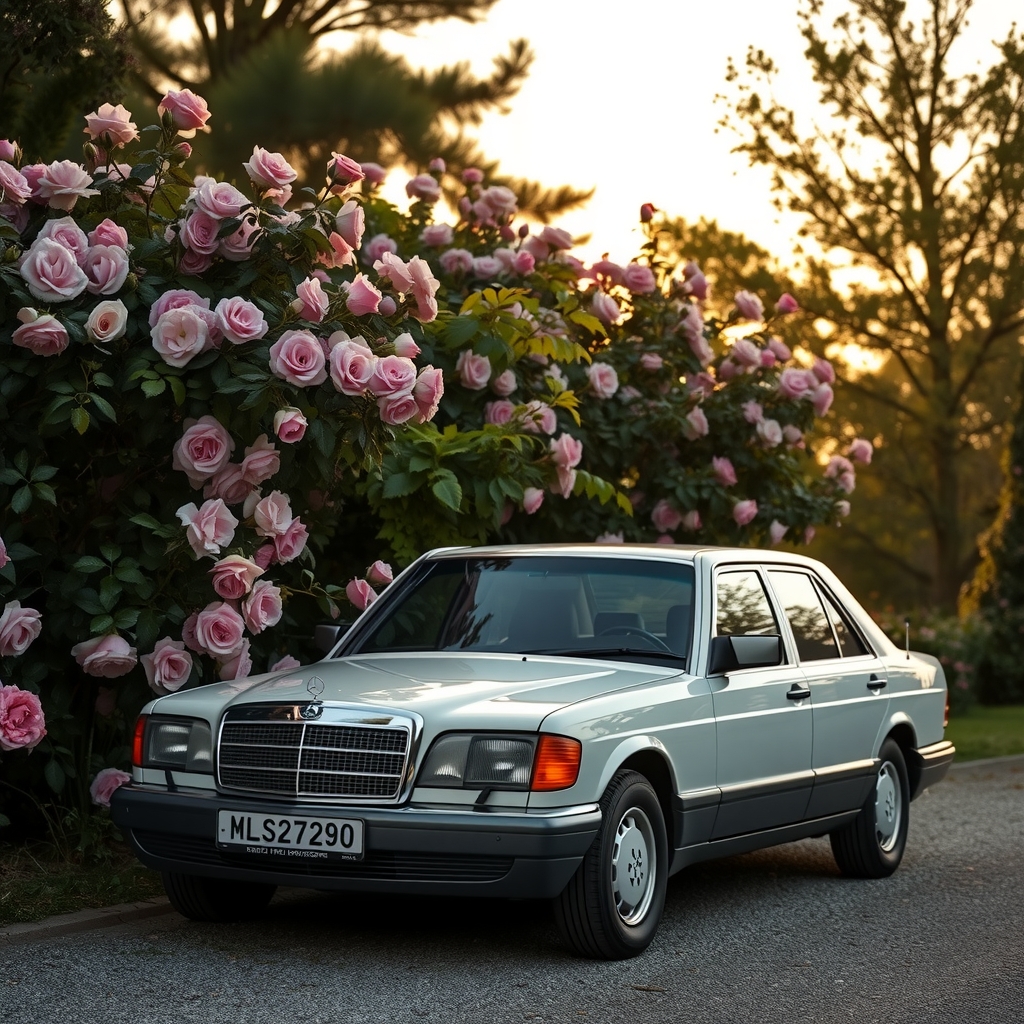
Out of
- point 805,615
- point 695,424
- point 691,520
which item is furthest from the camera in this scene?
point 691,520

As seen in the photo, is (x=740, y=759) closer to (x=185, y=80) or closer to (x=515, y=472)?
(x=515, y=472)

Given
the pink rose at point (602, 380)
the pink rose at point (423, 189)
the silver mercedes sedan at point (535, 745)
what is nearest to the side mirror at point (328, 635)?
the silver mercedes sedan at point (535, 745)

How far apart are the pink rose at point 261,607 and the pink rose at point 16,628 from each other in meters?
0.96

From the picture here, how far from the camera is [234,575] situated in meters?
7.85

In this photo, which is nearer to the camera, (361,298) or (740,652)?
(740,652)

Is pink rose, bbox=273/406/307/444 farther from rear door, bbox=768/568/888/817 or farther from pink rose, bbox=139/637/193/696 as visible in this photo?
rear door, bbox=768/568/888/817

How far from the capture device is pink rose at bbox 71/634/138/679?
25.5 feet

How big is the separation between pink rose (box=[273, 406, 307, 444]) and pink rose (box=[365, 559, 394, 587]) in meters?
1.69

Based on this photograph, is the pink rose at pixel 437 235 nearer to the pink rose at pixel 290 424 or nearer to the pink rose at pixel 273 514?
the pink rose at pixel 273 514

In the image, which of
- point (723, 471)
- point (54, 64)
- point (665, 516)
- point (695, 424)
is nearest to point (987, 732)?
point (723, 471)

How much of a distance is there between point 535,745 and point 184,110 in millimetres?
3896

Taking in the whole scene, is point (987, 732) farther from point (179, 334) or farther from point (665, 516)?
point (179, 334)

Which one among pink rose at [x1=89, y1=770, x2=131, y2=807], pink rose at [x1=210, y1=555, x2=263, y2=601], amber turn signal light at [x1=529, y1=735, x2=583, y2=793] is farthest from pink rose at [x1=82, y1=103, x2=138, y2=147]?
amber turn signal light at [x1=529, y1=735, x2=583, y2=793]

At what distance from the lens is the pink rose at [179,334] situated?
7.46m
